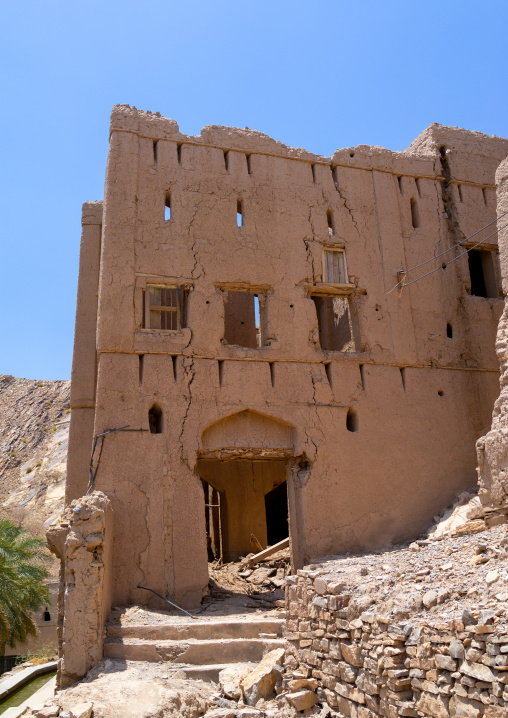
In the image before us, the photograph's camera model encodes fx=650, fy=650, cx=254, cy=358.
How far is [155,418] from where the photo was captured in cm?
1191

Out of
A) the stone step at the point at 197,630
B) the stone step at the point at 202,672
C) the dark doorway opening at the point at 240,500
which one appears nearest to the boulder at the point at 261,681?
the stone step at the point at 202,672

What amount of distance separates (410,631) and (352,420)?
23.6 feet

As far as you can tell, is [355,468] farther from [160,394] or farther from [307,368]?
[160,394]

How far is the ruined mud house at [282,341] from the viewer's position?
11336 millimetres

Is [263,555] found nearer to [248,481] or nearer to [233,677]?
[248,481]

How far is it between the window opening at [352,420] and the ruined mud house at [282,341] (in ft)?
0.10

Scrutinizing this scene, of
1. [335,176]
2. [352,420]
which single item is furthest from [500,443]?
[335,176]

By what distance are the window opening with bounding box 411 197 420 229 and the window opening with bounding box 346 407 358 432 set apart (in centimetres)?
467

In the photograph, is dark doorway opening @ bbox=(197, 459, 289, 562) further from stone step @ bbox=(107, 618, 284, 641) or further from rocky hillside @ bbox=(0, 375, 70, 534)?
rocky hillside @ bbox=(0, 375, 70, 534)

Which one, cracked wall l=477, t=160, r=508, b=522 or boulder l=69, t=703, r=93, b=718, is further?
cracked wall l=477, t=160, r=508, b=522

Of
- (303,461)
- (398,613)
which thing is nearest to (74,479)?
(303,461)

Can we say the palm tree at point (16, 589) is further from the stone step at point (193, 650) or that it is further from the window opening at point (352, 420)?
the window opening at point (352, 420)

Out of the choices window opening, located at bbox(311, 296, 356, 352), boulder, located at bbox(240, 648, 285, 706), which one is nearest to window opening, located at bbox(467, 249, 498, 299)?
window opening, located at bbox(311, 296, 356, 352)

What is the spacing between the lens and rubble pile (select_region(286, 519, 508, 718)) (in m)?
4.91
